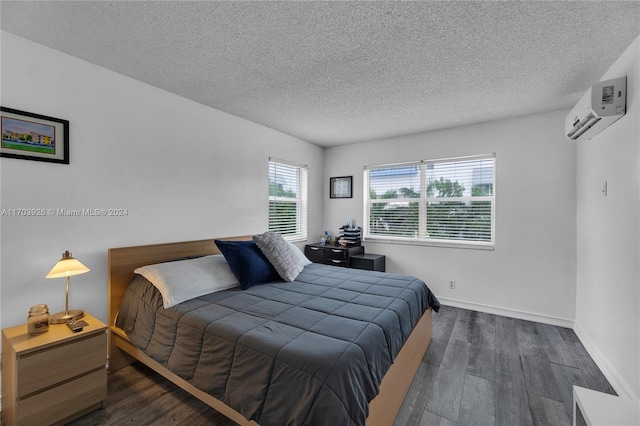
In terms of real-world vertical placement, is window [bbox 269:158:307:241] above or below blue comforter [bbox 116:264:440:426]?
above

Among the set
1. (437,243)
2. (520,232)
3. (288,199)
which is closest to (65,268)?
(288,199)

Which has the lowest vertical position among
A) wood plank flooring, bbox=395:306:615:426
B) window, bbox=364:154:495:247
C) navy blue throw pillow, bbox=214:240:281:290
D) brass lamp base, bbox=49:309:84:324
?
wood plank flooring, bbox=395:306:615:426

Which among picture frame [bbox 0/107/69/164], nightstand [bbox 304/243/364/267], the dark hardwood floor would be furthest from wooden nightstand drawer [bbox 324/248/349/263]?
picture frame [bbox 0/107/69/164]

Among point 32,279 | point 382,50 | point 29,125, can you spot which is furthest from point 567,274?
point 29,125

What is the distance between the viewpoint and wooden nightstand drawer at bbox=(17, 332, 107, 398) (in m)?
1.54

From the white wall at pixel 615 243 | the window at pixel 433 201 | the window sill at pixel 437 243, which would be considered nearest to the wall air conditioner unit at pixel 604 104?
the white wall at pixel 615 243

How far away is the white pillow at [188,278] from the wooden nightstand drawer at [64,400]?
1.97 ft

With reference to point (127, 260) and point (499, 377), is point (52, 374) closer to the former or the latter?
point (127, 260)

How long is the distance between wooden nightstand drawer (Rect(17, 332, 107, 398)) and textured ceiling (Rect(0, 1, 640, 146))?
205 cm

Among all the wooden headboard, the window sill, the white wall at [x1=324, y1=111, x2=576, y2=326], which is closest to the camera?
the wooden headboard

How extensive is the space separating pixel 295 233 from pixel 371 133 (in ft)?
6.50

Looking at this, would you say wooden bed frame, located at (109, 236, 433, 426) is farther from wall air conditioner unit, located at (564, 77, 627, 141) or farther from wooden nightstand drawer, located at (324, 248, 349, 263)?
wall air conditioner unit, located at (564, 77, 627, 141)

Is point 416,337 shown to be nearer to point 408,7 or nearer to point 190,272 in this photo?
point 190,272

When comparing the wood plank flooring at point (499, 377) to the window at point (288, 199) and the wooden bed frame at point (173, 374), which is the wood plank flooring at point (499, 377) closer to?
the wooden bed frame at point (173, 374)
